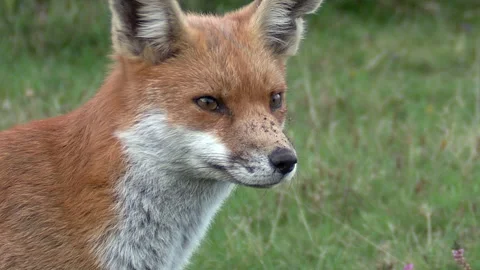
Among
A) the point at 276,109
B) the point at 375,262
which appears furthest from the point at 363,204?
the point at 276,109

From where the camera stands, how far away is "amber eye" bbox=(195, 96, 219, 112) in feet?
14.7

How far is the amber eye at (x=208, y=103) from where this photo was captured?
4480 mm

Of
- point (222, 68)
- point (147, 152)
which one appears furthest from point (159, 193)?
point (222, 68)

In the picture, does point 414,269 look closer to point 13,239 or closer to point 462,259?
point 462,259

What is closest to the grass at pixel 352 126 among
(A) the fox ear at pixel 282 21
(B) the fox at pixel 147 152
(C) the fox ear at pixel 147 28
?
(B) the fox at pixel 147 152

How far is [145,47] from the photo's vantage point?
4.61m

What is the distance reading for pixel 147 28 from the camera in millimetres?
4617

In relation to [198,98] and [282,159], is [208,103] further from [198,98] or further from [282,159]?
[282,159]

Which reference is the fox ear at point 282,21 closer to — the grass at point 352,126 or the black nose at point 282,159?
the black nose at point 282,159

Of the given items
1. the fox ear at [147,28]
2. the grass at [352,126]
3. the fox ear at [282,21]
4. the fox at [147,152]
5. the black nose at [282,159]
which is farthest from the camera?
the grass at [352,126]

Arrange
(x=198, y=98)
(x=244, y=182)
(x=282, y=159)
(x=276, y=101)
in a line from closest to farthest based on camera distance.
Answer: (x=282, y=159) → (x=244, y=182) → (x=198, y=98) → (x=276, y=101)

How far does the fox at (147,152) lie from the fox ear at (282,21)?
0.50 ft

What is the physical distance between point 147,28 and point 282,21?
0.79m

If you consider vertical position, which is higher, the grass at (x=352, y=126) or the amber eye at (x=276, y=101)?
the amber eye at (x=276, y=101)
